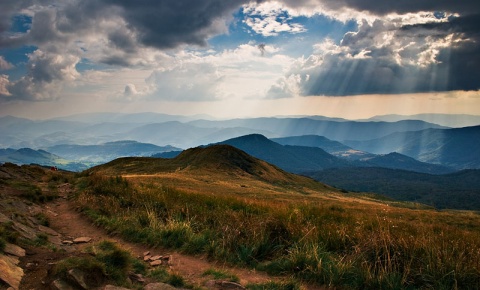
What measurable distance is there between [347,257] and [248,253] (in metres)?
2.72

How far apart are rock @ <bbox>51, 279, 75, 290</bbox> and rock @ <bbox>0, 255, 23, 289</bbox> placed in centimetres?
68

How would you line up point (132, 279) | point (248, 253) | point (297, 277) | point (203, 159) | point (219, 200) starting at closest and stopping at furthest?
point (132, 279), point (297, 277), point (248, 253), point (219, 200), point (203, 159)

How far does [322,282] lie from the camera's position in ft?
25.0

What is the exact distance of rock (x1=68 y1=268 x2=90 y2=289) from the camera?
6.18m

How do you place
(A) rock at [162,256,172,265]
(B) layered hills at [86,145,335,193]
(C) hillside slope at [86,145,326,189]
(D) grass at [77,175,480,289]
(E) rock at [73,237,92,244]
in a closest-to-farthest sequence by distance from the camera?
(D) grass at [77,175,480,289], (A) rock at [162,256,172,265], (E) rock at [73,237,92,244], (B) layered hills at [86,145,335,193], (C) hillside slope at [86,145,326,189]

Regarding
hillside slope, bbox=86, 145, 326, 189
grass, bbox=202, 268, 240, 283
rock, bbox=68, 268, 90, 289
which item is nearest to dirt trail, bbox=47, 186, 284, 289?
grass, bbox=202, 268, 240, 283

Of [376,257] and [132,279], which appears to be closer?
[132,279]

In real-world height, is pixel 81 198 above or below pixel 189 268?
above

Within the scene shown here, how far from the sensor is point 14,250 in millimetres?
7688

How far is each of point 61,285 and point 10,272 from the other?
1264 mm

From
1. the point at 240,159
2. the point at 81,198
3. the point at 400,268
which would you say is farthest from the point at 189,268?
the point at 240,159

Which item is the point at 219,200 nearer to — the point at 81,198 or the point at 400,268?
the point at 81,198

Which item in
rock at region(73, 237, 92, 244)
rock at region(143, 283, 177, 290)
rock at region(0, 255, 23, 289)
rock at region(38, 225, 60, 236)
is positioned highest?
rock at region(0, 255, 23, 289)

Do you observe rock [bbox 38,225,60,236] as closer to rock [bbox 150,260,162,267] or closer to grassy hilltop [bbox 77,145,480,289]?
grassy hilltop [bbox 77,145,480,289]
